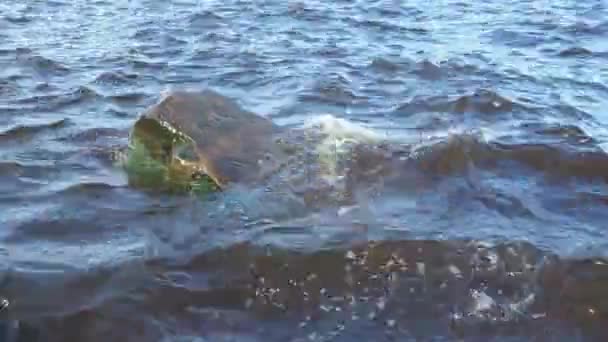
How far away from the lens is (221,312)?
13.8ft

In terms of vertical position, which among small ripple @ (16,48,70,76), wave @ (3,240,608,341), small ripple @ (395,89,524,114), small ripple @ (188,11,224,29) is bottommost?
small ripple @ (395,89,524,114)

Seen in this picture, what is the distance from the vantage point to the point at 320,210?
17.2 ft

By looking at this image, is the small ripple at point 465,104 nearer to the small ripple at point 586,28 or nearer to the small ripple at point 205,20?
the small ripple at point 586,28

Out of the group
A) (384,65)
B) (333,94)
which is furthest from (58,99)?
(384,65)

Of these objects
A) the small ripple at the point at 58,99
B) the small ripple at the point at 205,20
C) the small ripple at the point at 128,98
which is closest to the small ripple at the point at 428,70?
the small ripple at the point at 128,98

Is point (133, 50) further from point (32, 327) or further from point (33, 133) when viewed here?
point (32, 327)

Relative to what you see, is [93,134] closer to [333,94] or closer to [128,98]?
[128,98]

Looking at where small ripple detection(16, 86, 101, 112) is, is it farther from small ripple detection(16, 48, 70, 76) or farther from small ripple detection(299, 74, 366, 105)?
small ripple detection(299, 74, 366, 105)

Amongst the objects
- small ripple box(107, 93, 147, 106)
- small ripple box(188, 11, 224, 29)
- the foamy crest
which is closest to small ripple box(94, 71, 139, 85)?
small ripple box(107, 93, 147, 106)

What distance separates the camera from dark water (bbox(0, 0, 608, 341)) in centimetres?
421

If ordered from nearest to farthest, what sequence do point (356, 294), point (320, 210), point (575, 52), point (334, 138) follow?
point (356, 294) < point (320, 210) < point (334, 138) < point (575, 52)

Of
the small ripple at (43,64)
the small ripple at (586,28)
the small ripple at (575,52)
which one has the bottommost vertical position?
the small ripple at (586,28)

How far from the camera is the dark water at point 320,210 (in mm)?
4207

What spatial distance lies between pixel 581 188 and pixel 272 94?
3.18 m
